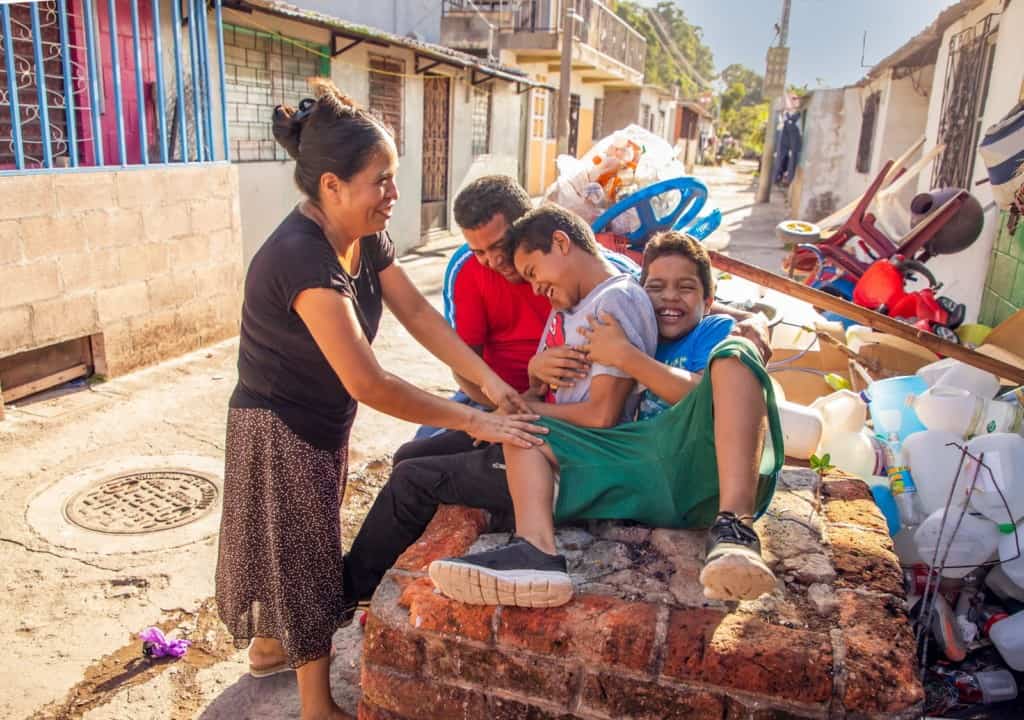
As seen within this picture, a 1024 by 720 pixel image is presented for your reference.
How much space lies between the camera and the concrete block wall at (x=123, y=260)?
14.4 ft

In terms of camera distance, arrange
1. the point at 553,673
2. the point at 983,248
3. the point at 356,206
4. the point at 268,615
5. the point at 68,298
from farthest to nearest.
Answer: the point at 983,248 → the point at 68,298 → the point at 268,615 → the point at 356,206 → the point at 553,673

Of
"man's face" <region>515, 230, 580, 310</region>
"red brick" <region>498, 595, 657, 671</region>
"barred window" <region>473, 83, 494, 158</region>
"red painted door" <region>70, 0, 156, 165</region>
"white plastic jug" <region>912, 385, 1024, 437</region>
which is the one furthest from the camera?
"barred window" <region>473, 83, 494, 158</region>

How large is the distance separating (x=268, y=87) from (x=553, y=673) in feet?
24.2

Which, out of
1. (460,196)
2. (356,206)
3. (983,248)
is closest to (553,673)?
(356,206)

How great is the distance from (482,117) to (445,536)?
1260cm

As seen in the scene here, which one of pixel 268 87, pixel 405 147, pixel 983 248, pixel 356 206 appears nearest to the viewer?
pixel 356 206

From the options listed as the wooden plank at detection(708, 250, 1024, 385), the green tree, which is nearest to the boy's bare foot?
the wooden plank at detection(708, 250, 1024, 385)

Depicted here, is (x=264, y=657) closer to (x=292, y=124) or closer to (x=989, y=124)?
(x=292, y=124)

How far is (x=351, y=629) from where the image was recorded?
2.68 meters

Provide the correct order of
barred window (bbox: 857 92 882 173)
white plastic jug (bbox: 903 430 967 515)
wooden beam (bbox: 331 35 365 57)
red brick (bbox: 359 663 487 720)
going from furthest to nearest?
barred window (bbox: 857 92 882 173) < wooden beam (bbox: 331 35 365 57) < white plastic jug (bbox: 903 430 967 515) < red brick (bbox: 359 663 487 720)

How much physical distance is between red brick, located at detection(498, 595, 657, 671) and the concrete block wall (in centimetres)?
396

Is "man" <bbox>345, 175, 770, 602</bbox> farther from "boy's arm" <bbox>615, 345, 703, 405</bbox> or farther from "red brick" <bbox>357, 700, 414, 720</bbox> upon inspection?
"red brick" <bbox>357, 700, 414, 720</bbox>

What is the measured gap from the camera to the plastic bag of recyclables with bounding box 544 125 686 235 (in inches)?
142

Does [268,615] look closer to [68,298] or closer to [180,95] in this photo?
[68,298]
